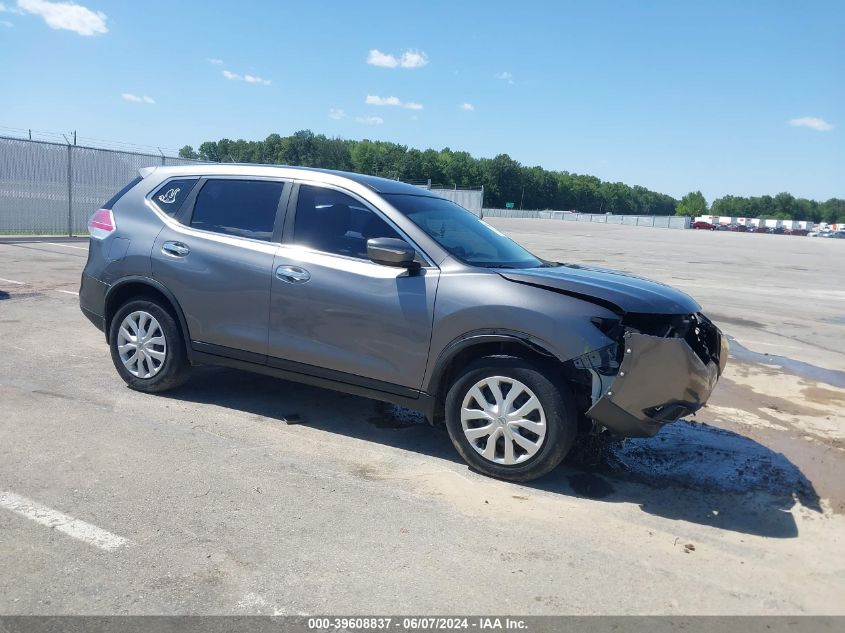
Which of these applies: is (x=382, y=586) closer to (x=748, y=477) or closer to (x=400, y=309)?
(x=400, y=309)

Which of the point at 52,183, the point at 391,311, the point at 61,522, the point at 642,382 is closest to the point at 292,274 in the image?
the point at 391,311

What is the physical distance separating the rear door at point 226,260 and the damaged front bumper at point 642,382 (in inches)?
A: 94.8

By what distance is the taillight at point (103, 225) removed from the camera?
5.75 meters

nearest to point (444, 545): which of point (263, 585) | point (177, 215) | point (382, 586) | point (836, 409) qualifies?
point (382, 586)

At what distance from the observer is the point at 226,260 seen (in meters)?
5.14

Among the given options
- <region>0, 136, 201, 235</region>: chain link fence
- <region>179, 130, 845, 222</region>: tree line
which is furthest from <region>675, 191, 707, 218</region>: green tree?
<region>0, 136, 201, 235</region>: chain link fence

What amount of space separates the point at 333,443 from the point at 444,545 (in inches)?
62.2

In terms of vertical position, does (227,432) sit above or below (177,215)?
below

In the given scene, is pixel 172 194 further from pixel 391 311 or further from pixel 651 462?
pixel 651 462

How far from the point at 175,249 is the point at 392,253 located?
78.8 inches

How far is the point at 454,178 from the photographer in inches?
5069

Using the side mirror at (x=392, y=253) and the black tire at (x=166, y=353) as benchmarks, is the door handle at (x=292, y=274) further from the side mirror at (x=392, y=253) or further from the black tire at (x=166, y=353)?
the black tire at (x=166, y=353)

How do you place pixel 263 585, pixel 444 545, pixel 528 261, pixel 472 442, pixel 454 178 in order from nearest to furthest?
pixel 263 585 → pixel 444 545 → pixel 472 442 → pixel 528 261 → pixel 454 178

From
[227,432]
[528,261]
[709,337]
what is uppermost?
[528,261]
